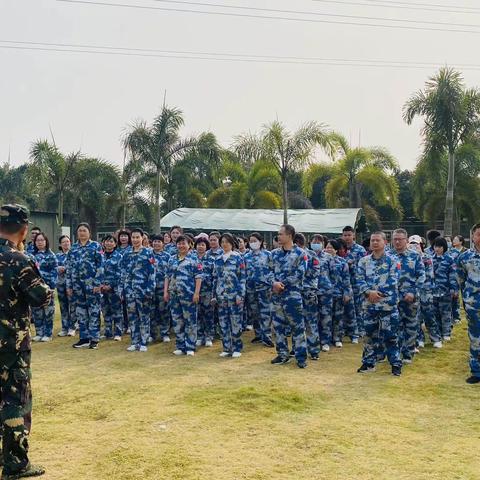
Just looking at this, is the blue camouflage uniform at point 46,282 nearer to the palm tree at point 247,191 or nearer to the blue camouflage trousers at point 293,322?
the blue camouflage trousers at point 293,322

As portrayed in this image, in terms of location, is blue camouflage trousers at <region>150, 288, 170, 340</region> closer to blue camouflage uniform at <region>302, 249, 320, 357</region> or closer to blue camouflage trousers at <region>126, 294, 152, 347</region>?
blue camouflage trousers at <region>126, 294, 152, 347</region>

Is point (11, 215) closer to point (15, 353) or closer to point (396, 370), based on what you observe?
point (15, 353)

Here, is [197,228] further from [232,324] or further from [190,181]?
[232,324]

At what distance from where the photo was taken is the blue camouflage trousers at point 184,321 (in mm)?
7578

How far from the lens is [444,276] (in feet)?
28.0

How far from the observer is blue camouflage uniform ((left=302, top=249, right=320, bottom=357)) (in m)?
7.41

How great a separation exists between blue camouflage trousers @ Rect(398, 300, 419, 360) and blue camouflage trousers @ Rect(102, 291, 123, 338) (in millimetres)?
4489

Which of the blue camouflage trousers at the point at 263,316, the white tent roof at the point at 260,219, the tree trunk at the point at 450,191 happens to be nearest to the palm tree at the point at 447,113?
the tree trunk at the point at 450,191

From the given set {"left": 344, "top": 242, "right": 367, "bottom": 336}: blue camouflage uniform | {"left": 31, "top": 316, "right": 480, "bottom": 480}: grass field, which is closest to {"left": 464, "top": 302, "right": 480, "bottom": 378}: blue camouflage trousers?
{"left": 31, "top": 316, "right": 480, "bottom": 480}: grass field

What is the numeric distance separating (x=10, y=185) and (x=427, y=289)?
32.7m

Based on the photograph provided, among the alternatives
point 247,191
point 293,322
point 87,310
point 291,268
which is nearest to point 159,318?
point 87,310

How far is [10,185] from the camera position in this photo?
1379 inches

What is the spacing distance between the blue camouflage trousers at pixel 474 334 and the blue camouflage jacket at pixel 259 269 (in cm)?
305

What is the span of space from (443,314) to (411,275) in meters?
2.06
